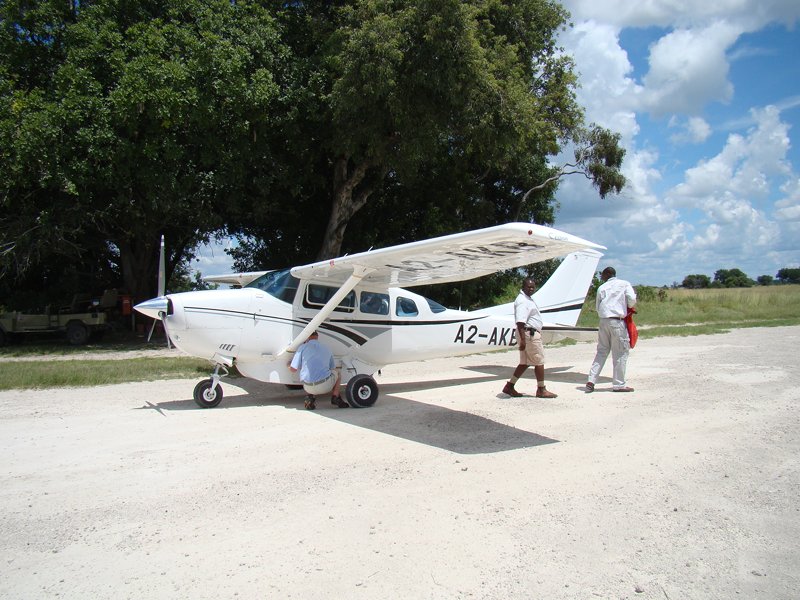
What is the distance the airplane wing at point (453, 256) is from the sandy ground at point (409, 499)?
7.31 ft

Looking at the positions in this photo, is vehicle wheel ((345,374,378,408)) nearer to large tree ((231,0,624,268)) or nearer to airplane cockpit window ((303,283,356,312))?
airplane cockpit window ((303,283,356,312))

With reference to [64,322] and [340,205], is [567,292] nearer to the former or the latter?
[340,205]

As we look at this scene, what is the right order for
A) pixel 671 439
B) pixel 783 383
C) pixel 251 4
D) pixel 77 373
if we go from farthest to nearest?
pixel 251 4 < pixel 77 373 < pixel 783 383 < pixel 671 439

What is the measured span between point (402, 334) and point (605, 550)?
676 centimetres

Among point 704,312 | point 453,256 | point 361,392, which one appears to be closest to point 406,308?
point 361,392

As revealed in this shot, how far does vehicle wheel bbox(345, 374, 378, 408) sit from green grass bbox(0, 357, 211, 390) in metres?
4.64

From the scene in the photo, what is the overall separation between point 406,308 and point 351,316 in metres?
1.13

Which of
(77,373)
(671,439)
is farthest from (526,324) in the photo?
(77,373)

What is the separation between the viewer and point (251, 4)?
1997cm

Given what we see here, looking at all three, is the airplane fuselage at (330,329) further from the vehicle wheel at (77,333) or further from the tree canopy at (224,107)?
the vehicle wheel at (77,333)

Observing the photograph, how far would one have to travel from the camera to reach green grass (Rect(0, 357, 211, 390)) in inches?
436

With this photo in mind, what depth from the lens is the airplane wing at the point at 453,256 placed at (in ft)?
21.0

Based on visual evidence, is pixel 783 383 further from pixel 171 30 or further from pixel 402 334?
pixel 171 30

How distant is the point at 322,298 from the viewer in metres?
9.95
